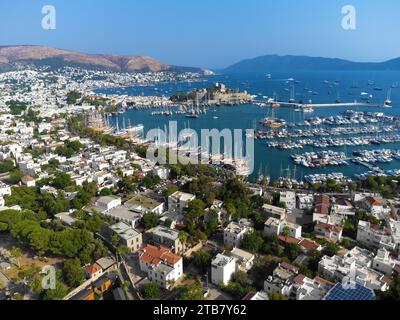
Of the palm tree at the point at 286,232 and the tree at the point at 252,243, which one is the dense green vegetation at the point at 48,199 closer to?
the tree at the point at 252,243

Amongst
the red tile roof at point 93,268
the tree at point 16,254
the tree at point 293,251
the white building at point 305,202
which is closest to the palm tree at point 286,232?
the tree at point 293,251

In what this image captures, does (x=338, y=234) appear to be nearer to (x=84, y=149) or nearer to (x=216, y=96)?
(x=84, y=149)

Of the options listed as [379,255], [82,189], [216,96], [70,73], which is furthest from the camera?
[70,73]

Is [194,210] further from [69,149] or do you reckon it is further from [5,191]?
[69,149]


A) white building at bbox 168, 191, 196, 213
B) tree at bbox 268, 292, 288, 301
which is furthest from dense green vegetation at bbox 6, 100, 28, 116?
tree at bbox 268, 292, 288, 301

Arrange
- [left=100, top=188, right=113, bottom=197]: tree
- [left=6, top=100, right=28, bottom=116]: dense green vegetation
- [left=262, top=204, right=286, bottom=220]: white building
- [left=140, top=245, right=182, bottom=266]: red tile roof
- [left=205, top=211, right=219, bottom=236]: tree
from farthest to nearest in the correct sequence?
[left=6, top=100, right=28, bottom=116]: dense green vegetation < [left=100, top=188, right=113, bottom=197]: tree < [left=262, top=204, right=286, bottom=220]: white building < [left=205, top=211, right=219, bottom=236]: tree < [left=140, top=245, right=182, bottom=266]: red tile roof

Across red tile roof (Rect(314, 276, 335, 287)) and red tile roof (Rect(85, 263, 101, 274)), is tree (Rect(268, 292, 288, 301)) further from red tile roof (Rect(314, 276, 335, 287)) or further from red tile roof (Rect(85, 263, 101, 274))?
red tile roof (Rect(85, 263, 101, 274))

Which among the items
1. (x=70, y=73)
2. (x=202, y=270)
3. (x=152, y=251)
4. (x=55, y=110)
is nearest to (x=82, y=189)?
(x=152, y=251)
